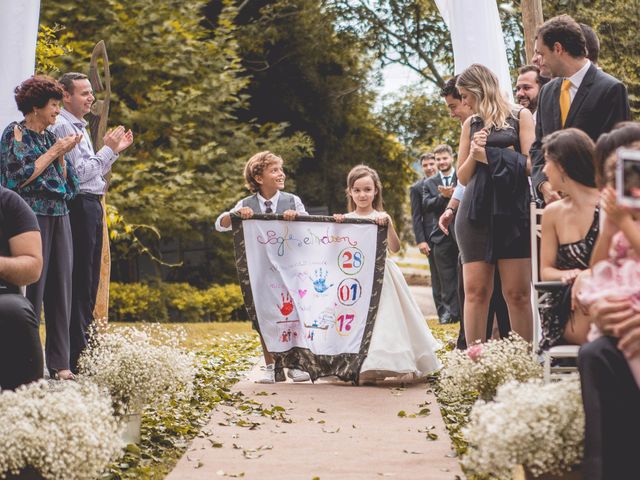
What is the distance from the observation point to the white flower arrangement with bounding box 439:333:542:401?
5203 millimetres

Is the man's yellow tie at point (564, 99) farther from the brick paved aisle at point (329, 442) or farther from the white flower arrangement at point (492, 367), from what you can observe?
the brick paved aisle at point (329, 442)

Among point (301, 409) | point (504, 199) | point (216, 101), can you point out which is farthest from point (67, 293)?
point (216, 101)

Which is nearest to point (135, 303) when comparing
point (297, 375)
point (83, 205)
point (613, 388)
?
point (297, 375)

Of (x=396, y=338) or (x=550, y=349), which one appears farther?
(x=396, y=338)

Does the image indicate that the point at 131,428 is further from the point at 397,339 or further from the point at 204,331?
the point at 204,331

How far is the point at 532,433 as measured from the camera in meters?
3.68

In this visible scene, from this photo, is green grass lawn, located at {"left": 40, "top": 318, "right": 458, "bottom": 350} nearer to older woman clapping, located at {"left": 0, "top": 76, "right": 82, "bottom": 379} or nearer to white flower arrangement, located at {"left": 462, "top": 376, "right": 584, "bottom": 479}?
older woman clapping, located at {"left": 0, "top": 76, "right": 82, "bottom": 379}

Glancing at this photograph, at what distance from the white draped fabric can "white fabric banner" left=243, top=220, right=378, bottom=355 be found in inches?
59.9

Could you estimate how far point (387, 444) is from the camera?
5363 millimetres

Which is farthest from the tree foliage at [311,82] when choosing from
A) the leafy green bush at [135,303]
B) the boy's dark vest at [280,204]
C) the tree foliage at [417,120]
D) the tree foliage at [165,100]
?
the boy's dark vest at [280,204]

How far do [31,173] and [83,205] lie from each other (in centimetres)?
86

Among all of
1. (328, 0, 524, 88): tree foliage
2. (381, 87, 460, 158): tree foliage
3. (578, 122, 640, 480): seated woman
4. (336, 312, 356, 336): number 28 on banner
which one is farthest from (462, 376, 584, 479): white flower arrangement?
(328, 0, 524, 88): tree foliage

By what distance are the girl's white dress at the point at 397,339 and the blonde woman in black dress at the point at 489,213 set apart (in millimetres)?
1053

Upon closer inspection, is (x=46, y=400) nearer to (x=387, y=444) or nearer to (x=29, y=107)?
(x=387, y=444)
